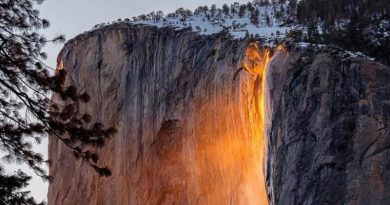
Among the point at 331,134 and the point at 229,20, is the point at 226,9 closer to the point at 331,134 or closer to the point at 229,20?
the point at 229,20

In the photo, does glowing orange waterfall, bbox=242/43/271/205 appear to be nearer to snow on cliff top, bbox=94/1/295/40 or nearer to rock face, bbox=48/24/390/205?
rock face, bbox=48/24/390/205

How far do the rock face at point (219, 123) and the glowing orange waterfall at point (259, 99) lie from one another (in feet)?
0.26

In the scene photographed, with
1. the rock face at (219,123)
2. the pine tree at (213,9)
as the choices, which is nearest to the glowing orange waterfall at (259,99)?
the rock face at (219,123)

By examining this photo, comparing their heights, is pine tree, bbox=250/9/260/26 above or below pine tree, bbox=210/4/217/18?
below

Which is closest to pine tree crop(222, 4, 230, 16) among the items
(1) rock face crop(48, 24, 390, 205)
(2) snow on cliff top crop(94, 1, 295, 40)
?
(2) snow on cliff top crop(94, 1, 295, 40)

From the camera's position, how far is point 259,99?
1049 inches

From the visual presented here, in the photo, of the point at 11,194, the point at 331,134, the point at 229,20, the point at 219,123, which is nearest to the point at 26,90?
the point at 11,194

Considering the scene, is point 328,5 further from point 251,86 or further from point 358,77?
point 358,77

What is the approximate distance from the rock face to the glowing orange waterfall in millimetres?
79

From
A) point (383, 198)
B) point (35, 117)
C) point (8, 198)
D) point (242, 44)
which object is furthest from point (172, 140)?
point (35, 117)

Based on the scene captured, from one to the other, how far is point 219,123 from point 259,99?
151 inches

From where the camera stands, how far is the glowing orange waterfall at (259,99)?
26.1 m

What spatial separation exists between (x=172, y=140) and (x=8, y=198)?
809 inches

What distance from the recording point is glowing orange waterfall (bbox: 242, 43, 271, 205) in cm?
2614
